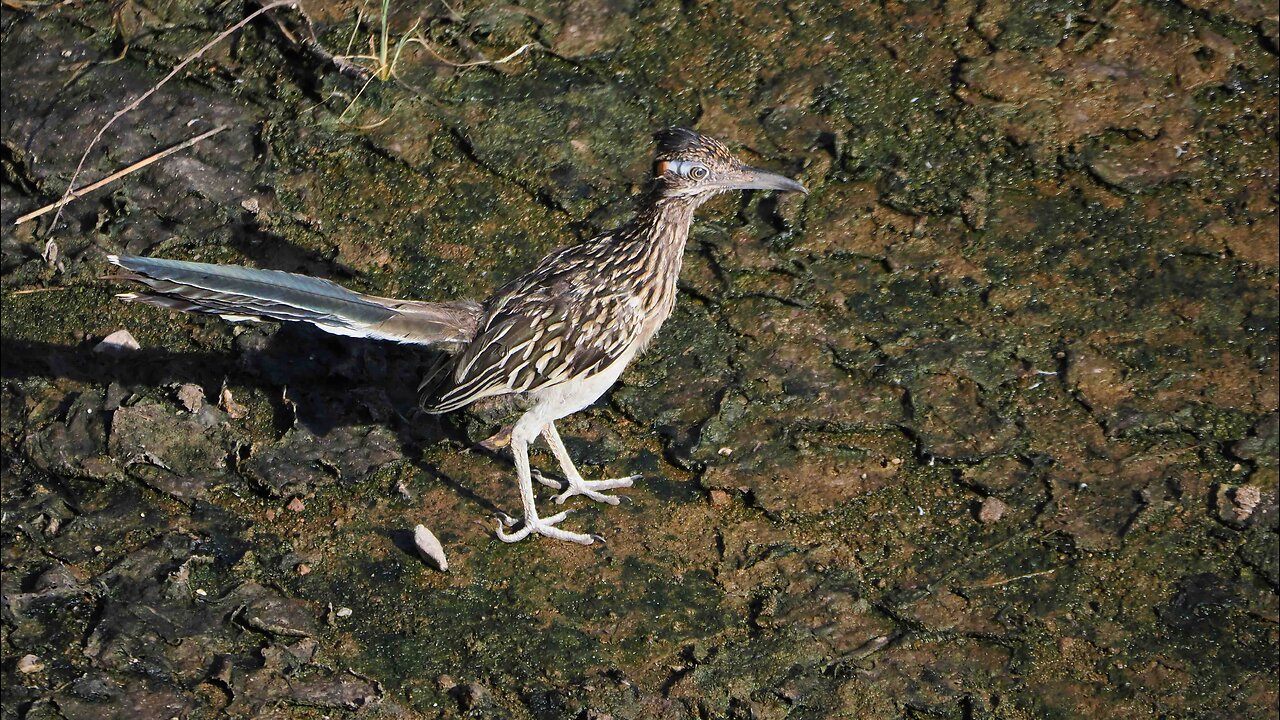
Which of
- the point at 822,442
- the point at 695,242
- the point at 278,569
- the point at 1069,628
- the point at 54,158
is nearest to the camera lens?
the point at 1069,628

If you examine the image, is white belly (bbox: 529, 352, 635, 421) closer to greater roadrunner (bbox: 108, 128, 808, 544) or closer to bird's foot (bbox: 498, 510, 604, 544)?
greater roadrunner (bbox: 108, 128, 808, 544)

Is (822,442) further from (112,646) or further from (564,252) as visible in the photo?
(112,646)

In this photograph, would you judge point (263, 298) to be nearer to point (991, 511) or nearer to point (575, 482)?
point (575, 482)

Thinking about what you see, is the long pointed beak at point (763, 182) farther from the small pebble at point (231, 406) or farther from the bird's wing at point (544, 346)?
the small pebble at point (231, 406)

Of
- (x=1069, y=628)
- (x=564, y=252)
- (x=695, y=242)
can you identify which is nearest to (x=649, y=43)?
(x=695, y=242)

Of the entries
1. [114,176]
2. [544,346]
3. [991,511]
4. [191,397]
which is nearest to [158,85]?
[114,176]

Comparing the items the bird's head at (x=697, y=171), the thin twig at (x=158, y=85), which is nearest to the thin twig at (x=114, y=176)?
the thin twig at (x=158, y=85)

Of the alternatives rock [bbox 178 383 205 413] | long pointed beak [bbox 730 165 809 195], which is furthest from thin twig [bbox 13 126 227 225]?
long pointed beak [bbox 730 165 809 195]
